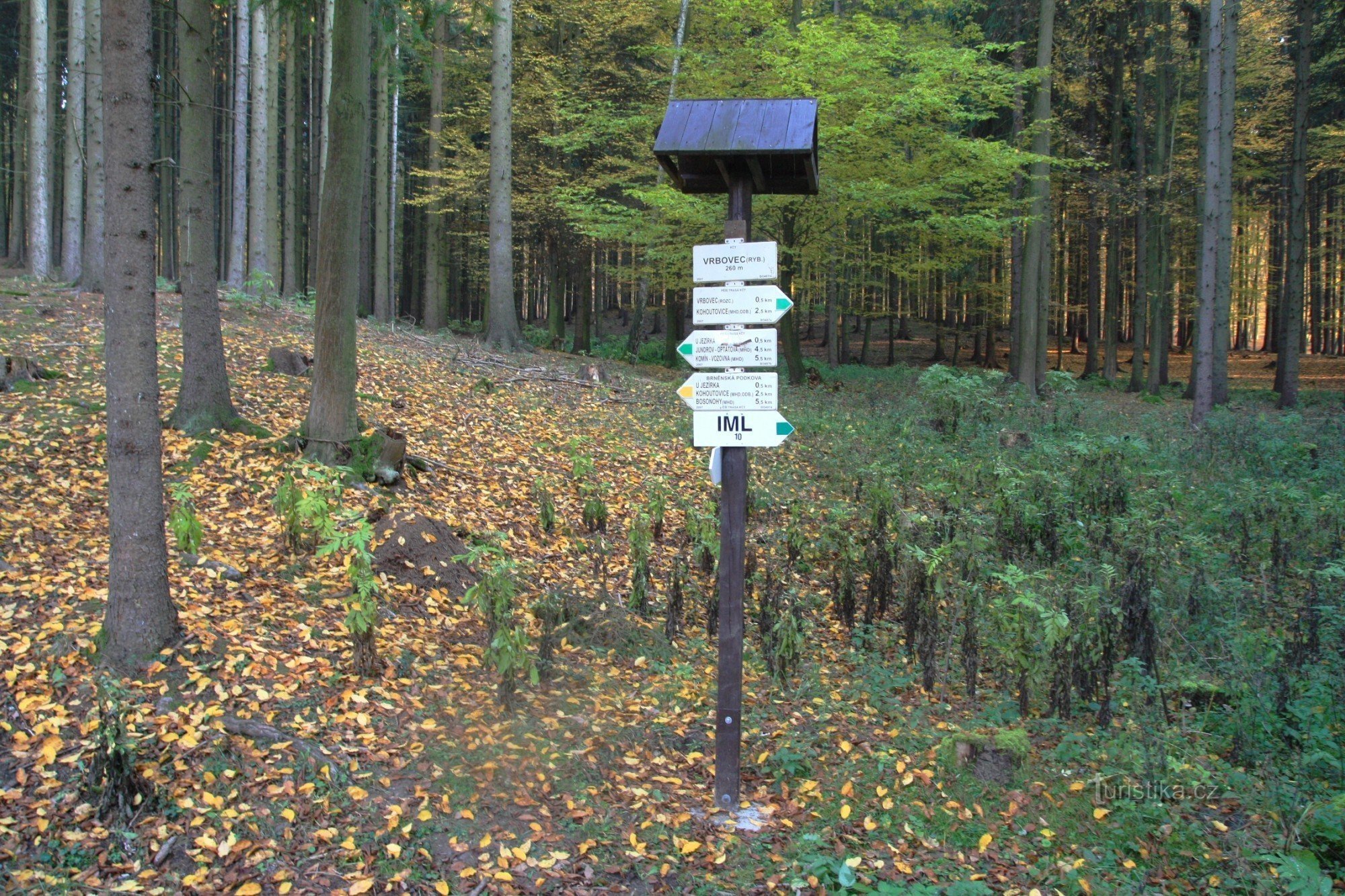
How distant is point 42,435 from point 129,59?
4224mm

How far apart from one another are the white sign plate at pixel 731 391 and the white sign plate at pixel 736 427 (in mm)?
30

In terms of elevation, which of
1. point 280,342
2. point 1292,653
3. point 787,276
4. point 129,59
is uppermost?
Result: point 787,276

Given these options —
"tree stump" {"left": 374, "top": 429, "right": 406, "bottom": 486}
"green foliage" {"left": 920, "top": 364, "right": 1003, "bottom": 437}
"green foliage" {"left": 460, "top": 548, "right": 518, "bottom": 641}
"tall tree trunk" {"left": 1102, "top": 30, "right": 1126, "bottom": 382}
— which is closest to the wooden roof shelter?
"green foliage" {"left": 460, "top": 548, "right": 518, "bottom": 641}

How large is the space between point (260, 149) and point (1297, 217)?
69.9 feet

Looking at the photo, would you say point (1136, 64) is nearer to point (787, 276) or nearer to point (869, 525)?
point (787, 276)

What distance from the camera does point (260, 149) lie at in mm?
16500

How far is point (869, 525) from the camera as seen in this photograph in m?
8.25

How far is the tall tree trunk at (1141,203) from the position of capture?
20.5 meters

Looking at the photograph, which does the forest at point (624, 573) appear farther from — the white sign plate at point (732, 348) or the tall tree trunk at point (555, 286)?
the tall tree trunk at point (555, 286)

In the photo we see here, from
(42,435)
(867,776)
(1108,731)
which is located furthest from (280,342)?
(1108,731)

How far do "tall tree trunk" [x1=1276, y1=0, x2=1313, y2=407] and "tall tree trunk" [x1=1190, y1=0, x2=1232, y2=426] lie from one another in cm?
373

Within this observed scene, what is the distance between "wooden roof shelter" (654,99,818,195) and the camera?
441 cm

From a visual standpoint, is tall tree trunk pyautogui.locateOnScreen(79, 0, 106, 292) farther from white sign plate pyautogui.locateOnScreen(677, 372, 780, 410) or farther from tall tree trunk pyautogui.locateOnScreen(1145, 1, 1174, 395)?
tall tree trunk pyautogui.locateOnScreen(1145, 1, 1174, 395)

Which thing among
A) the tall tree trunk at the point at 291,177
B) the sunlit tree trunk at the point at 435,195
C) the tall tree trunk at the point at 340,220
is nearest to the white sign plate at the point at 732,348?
the tall tree trunk at the point at 340,220
